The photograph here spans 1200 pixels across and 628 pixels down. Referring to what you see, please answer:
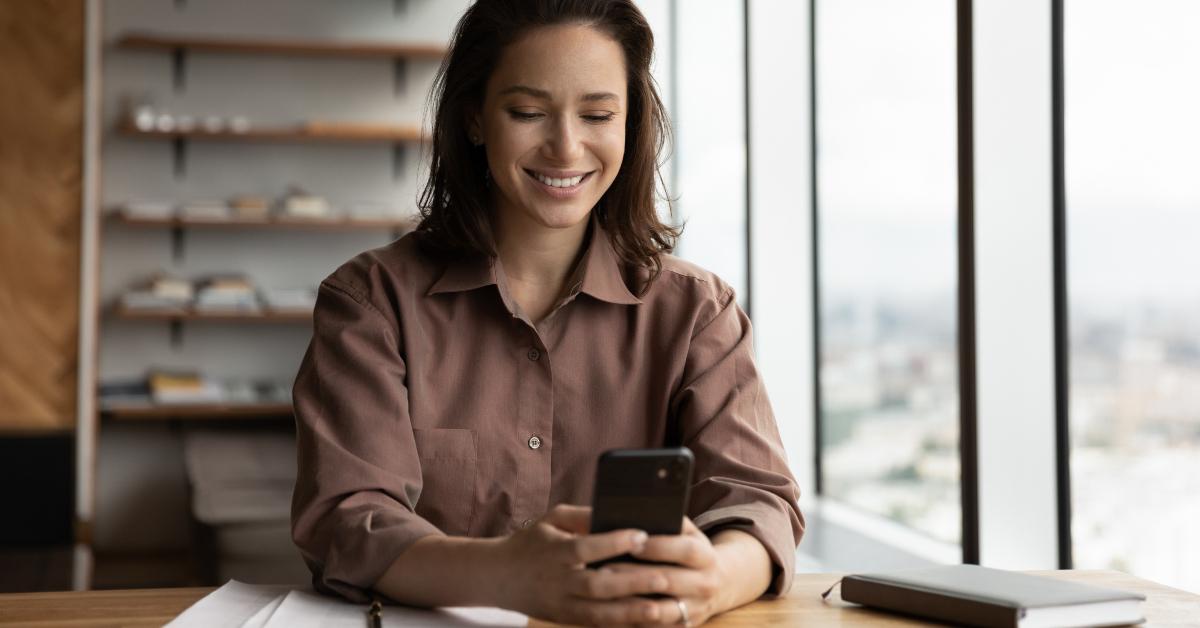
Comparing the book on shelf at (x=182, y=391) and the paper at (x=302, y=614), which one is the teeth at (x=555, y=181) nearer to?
the paper at (x=302, y=614)

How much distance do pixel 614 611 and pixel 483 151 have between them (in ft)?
2.65

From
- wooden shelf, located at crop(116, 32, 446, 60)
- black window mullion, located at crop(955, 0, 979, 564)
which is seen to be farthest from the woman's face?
wooden shelf, located at crop(116, 32, 446, 60)

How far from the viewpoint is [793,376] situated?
13.0 feet

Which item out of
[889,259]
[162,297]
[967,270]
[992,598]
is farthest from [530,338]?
[162,297]

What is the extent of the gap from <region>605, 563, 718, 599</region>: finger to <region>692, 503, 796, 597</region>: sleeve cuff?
0.17 metres

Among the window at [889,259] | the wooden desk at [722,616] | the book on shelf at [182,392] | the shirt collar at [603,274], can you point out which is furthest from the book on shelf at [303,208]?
the wooden desk at [722,616]

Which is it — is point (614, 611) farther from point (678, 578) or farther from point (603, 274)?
point (603, 274)

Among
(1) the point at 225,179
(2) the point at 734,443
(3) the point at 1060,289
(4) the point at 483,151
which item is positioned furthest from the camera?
(1) the point at 225,179

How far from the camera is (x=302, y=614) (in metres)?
1.14

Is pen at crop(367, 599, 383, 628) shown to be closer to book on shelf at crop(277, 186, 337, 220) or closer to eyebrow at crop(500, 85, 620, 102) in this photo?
eyebrow at crop(500, 85, 620, 102)

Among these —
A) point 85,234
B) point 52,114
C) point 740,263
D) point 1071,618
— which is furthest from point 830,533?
point 52,114

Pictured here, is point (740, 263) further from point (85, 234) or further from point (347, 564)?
point (347, 564)

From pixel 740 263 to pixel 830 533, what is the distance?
1.14 meters

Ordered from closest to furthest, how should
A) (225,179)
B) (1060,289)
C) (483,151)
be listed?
1. (483,151)
2. (1060,289)
3. (225,179)
